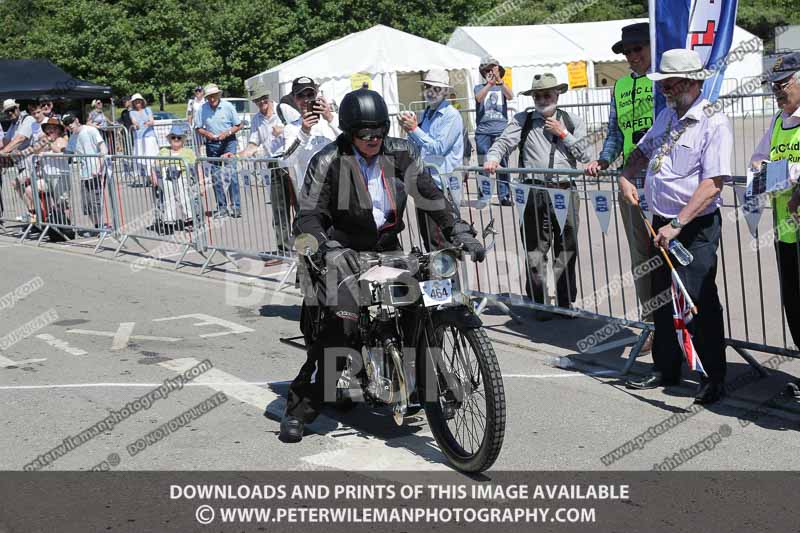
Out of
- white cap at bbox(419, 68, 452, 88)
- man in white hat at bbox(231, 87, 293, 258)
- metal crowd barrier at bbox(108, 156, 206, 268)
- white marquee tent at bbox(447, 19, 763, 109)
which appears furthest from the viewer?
white marquee tent at bbox(447, 19, 763, 109)

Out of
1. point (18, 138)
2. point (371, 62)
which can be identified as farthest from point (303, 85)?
point (371, 62)

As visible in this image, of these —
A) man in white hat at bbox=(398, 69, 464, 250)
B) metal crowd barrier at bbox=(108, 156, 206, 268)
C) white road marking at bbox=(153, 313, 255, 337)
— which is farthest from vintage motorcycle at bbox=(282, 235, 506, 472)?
metal crowd barrier at bbox=(108, 156, 206, 268)

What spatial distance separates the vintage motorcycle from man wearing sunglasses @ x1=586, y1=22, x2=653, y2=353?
240 cm

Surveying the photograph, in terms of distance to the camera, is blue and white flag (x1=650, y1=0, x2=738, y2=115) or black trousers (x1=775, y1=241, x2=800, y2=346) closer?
black trousers (x1=775, y1=241, x2=800, y2=346)

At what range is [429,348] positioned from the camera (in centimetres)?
516

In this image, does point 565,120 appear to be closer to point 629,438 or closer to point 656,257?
point 656,257

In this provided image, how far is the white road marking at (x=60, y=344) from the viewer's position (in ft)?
27.6

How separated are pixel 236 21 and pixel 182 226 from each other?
4052 centimetres

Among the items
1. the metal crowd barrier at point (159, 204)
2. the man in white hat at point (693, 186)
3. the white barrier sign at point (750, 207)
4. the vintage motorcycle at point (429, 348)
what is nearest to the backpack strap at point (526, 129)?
the man in white hat at point (693, 186)

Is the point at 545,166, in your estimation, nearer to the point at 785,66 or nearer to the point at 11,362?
the point at 785,66

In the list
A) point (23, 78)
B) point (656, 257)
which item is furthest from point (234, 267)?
point (23, 78)

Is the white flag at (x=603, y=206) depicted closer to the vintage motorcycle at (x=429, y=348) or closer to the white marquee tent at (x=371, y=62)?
the vintage motorcycle at (x=429, y=348)

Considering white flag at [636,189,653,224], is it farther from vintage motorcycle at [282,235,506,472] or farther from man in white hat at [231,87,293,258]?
man in white hat at [231,87,293,258]

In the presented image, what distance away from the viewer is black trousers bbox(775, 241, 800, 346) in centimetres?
611
